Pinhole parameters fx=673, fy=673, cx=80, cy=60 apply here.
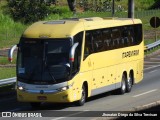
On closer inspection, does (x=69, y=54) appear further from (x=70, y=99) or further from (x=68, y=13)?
(x=68, y=13)

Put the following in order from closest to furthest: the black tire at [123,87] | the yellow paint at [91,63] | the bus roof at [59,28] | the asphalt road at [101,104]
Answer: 1. the asphalt road at [101,104]
2. the yellow paint at [91,63]
3. the bus roof at [59,28]
4. the black tire at [123,87]

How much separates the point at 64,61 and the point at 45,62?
25.2 inches

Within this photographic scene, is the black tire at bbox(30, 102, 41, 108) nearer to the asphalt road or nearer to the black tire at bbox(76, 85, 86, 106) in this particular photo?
the asphalt road

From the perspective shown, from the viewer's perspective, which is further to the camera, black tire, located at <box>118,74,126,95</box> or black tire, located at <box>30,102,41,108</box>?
black tire, located at <box>118,74,126,95</box>

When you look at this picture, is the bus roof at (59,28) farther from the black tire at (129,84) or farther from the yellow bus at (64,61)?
the black tire at (129,84)

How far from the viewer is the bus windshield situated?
73.9 ft

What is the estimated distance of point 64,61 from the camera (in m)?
22.6

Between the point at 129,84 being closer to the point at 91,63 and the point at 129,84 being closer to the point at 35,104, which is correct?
the point at 91,63

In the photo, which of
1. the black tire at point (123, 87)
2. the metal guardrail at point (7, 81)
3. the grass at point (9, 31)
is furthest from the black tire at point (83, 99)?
the grass at point (9, 31)

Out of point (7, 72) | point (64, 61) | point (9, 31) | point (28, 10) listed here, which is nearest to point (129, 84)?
point (64, 61)

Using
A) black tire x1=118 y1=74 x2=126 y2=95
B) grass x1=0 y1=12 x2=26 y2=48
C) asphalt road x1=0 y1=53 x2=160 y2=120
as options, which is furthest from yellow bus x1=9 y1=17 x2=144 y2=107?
grass x1=0 y1=12 x2=26 y2=48

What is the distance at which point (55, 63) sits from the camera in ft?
74.0

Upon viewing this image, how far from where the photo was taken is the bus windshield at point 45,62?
2253 cm

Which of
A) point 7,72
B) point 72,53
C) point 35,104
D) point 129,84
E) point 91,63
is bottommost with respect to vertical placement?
point 7,72
